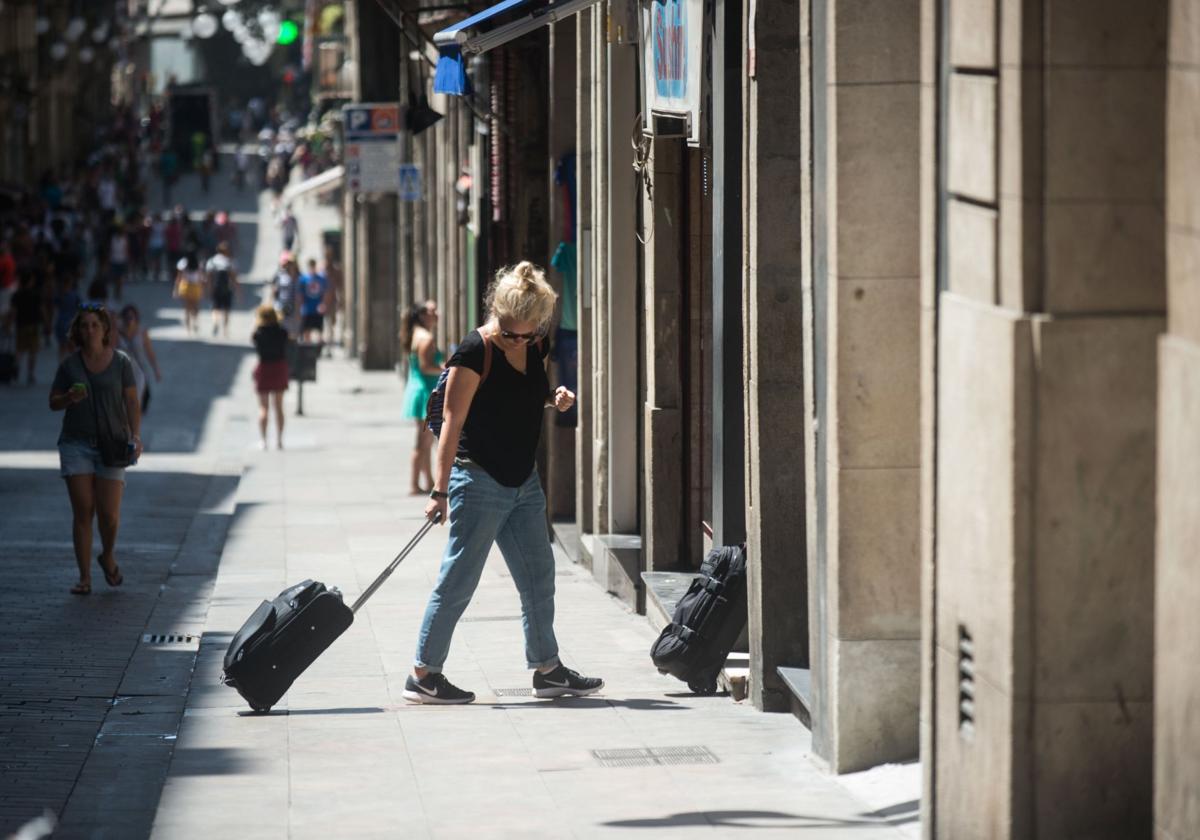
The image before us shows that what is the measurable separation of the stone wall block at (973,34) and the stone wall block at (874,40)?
1189mm

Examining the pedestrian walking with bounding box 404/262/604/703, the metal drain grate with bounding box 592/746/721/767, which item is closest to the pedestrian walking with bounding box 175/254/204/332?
the pedestrian walking with bounding box 404/262/604/703

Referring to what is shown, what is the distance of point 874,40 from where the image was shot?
7398mm

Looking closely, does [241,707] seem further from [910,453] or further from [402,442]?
[402,442]

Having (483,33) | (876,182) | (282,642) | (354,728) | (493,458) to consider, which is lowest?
(354,728)

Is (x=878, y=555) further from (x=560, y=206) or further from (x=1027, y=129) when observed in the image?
(x=560, y=206)

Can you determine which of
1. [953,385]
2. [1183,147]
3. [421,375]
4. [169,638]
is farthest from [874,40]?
[421,375]

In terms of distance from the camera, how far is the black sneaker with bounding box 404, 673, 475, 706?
9.14 meters

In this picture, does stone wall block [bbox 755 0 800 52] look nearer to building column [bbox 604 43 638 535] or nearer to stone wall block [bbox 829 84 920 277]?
stone wall block [bbox 829 84 920 277]

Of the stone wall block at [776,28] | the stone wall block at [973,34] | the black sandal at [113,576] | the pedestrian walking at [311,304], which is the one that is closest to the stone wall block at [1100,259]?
the stone wall block at [973,34]

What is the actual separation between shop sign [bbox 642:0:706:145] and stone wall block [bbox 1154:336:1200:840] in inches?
202

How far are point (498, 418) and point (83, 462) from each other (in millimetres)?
4956

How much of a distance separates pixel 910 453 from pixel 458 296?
62.1 ft

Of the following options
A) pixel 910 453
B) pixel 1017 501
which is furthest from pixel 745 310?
pixel 1017 501

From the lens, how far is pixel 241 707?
927 cm
